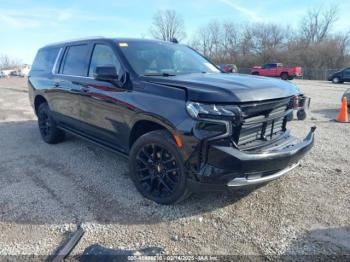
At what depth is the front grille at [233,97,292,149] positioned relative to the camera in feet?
9.41

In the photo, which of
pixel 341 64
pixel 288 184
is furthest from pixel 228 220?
pixel 341 64

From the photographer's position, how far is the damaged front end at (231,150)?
2729 mm

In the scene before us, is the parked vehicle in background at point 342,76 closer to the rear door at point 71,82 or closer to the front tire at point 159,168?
the rear door at point 71,82

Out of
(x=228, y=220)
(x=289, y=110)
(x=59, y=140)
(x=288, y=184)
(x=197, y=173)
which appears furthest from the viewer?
(x=59, y=140)

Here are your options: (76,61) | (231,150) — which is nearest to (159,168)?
(231,150)

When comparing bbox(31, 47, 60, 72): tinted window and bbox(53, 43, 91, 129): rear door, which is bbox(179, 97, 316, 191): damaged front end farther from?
bbox(31, 47, 60, 72): tinted window

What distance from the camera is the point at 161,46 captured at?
4.39m

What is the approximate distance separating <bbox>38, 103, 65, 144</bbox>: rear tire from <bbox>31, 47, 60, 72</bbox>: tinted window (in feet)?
2.59

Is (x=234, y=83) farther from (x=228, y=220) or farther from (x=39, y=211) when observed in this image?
(x=39, y=211)

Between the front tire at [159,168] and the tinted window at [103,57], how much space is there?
1109mm

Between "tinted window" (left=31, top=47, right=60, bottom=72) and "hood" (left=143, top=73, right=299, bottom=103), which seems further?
"tinted window" (left=31, top=47, right=60, bottom=72)

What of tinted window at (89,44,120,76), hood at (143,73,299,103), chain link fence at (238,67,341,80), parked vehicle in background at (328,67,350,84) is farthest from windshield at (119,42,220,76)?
chain link fence at (238,67,341,80)

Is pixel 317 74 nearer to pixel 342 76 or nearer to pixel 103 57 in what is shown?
pixel 342 76

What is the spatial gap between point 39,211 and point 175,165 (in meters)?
1.69
